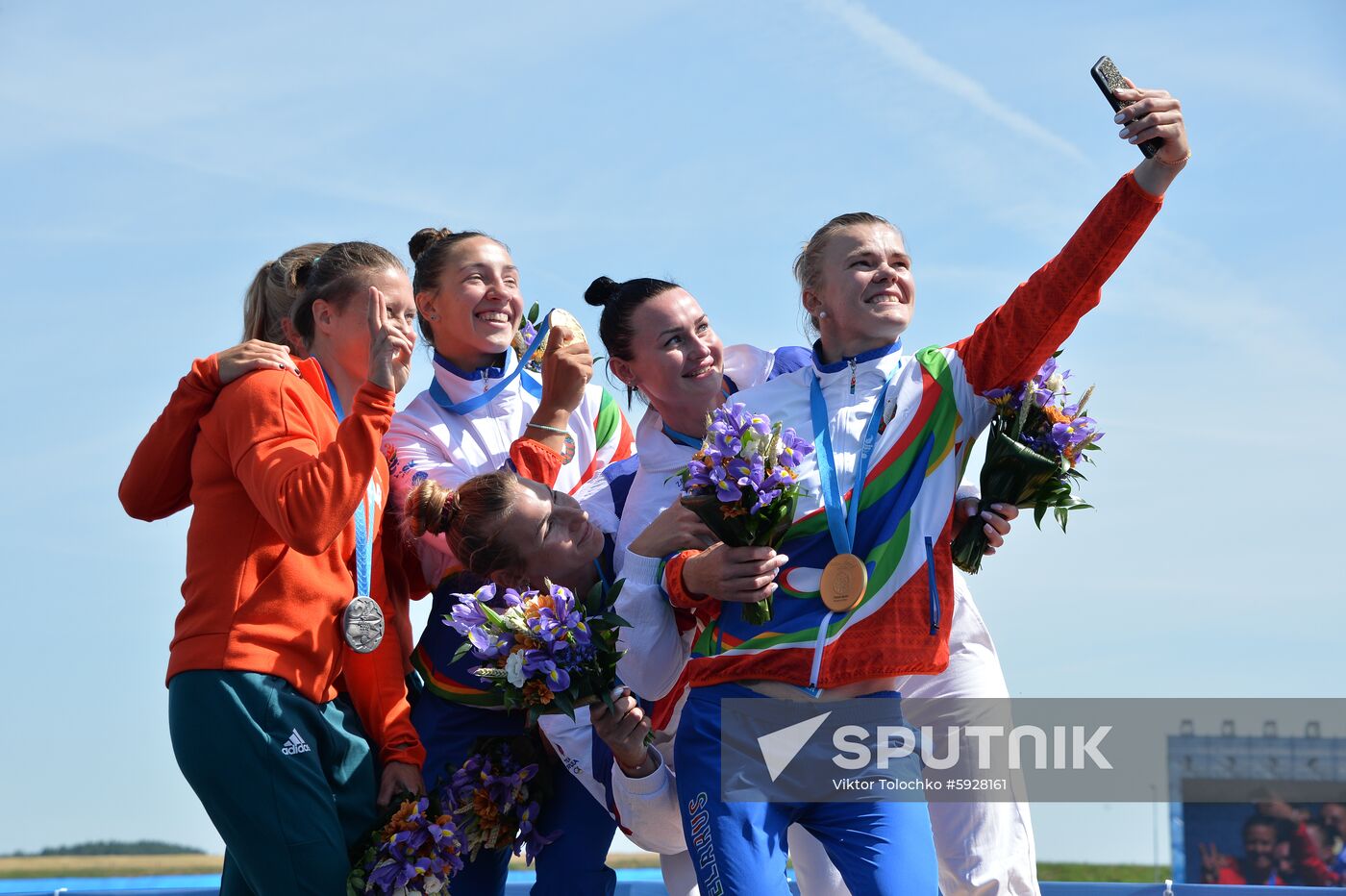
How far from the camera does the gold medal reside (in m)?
3.55

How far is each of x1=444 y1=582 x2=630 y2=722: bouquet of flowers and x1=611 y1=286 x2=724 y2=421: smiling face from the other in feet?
2.39

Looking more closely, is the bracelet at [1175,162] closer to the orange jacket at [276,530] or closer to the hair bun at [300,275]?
the orange jacket at [276,530]

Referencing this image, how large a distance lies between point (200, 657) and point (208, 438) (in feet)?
2.01

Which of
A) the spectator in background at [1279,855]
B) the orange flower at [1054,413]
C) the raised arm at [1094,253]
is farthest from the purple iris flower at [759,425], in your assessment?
the spectator in background at [1279,855]

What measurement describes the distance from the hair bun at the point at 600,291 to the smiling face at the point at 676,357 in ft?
1.21

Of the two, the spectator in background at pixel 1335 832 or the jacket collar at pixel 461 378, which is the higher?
the jacket collar at pixel 461 378

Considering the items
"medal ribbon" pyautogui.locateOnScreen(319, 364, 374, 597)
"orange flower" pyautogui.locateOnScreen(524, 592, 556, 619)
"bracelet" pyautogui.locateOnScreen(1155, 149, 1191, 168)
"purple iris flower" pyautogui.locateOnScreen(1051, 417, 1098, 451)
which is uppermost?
"bracelet" pyautogui.locateOnScreen(1155, 149, 1191, 168)

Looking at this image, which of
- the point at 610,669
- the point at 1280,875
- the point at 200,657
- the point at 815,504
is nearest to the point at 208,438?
the point at 200,657

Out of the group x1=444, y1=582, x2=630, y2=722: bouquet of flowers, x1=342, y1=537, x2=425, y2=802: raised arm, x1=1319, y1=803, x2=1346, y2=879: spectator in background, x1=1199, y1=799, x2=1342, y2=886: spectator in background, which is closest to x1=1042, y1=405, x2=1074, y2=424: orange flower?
x1=444, y1=582, x2=630, y2=722: bouquet of flowers

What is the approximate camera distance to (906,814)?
3520mm

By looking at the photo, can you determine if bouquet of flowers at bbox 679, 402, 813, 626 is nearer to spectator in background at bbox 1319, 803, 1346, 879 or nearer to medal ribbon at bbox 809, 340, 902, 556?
medal ribbon at bbox 809, 340, 902, 556

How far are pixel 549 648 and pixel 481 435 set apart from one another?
3.92 ft

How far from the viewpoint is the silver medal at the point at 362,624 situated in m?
3.92

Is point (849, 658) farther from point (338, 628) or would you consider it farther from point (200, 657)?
point (200, 657)
